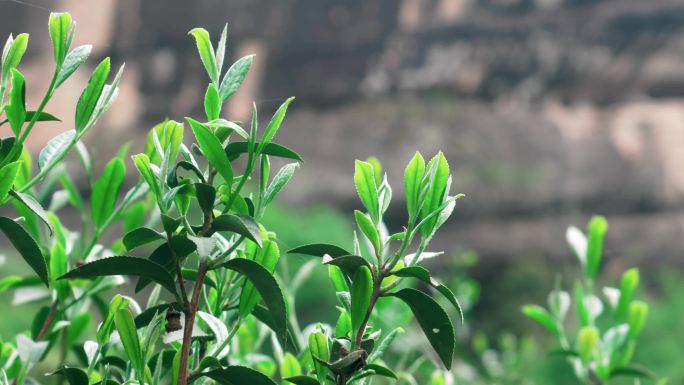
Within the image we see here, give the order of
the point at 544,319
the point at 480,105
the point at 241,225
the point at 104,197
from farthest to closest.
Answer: the point at 480,105 → the point at 544,319 → the point at 104,197 → the point at 241,225

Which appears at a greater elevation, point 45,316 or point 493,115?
point 45,316

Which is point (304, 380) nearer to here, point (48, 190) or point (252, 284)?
point (252, 284)

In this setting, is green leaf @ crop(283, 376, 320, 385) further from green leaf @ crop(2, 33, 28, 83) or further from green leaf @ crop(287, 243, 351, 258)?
green leaf @ crop(2, 33, 28, 83)

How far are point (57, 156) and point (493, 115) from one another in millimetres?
5888

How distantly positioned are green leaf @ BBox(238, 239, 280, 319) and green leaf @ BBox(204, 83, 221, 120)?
0.17ft

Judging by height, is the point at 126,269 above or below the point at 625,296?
above

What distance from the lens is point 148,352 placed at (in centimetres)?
31

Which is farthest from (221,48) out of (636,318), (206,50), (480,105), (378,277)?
(480,105)

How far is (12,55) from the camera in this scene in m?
0.33

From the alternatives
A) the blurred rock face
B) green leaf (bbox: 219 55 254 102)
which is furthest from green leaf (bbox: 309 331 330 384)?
the blurred rock face

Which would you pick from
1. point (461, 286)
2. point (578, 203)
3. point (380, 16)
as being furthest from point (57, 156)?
point (380, 16)

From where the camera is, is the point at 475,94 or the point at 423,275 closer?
the point at 423,275

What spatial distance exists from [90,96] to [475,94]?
6007 millimetres

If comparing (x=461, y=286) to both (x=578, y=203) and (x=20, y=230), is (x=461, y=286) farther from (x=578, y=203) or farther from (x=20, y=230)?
(x=578, y=203)
